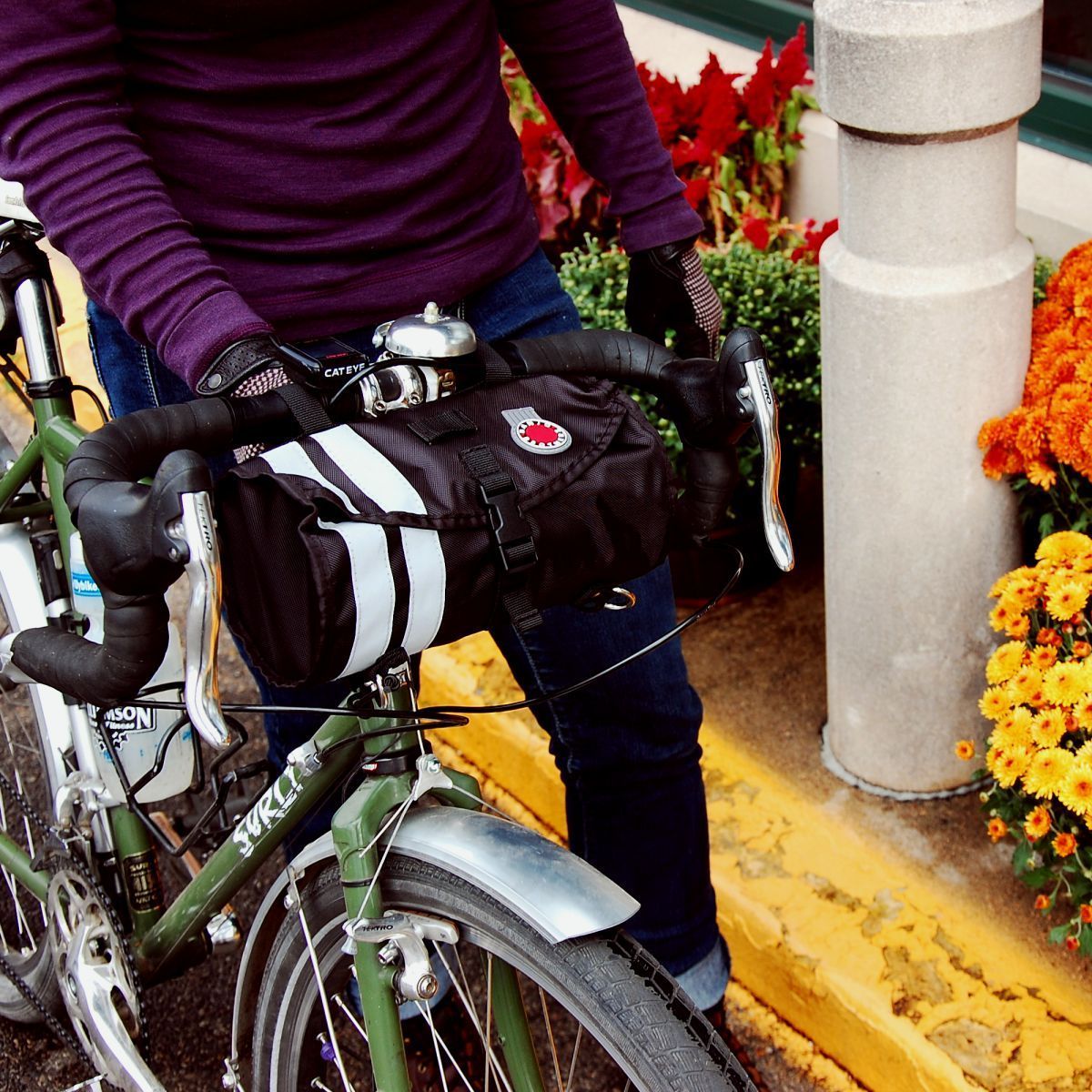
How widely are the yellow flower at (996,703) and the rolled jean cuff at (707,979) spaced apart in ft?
2.01

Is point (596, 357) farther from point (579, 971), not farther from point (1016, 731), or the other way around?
point (1016, 731)

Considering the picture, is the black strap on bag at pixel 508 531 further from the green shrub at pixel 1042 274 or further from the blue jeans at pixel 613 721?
the green shrub at pixel 1042 274

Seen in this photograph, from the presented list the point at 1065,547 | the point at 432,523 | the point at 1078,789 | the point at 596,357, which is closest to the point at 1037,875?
the point at 1078,789

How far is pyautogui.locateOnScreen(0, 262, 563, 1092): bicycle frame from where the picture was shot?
174cm

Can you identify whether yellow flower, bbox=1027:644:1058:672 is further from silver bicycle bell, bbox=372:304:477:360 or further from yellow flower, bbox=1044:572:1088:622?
silver bicycle bell, bbox=372:304:477:360

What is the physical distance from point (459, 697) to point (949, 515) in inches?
51.0

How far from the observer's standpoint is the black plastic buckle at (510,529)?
1406mm

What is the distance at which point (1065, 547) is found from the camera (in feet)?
8.04

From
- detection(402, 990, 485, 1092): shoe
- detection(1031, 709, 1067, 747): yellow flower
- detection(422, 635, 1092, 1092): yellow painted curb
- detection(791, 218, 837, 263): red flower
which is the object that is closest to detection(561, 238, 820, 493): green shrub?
detection(791, 218, 837, 263): red flower

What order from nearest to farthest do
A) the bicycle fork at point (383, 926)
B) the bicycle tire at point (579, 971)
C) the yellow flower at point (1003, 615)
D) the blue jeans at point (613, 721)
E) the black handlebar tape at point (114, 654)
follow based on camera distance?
1. the black handlebar tape at point (114, 654)
2. the bicycle tire at point (579, 971)
3. the bicycle fork at point (383, 926)
4. the blue jeans at point (613, 721)
5. the yellow flower at point (1003, 615)

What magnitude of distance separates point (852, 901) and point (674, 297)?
1187 millimetres

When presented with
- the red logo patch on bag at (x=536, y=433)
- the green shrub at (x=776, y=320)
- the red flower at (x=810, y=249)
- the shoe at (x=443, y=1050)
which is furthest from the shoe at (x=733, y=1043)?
the red flower at (x=810, y=249)

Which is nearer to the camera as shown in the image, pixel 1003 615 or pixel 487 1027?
pixel 487 1027

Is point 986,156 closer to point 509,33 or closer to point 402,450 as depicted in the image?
point 509,33
